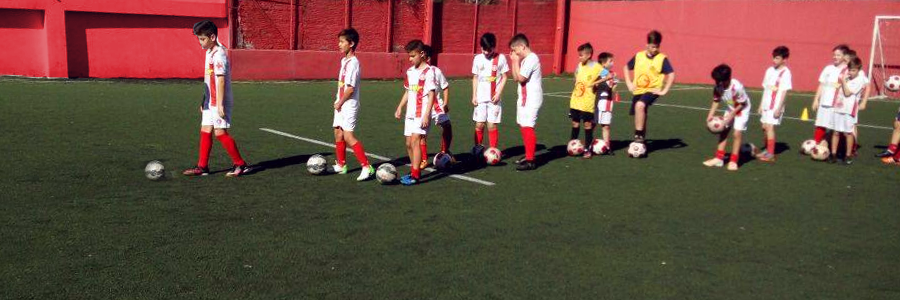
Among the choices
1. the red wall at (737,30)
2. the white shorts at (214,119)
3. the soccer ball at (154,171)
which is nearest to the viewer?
the soccer ball at (154,171)

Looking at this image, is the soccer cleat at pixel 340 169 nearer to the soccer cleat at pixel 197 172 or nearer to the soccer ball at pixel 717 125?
the soccer cleat at pixel 197 172

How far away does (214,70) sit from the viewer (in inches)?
379

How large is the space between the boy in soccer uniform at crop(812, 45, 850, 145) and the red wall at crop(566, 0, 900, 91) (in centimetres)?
1715

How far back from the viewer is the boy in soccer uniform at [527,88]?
10.9 meters

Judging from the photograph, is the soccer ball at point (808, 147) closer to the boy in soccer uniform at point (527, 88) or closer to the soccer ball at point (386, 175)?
the boy in soccer uniform at point (527, 88)

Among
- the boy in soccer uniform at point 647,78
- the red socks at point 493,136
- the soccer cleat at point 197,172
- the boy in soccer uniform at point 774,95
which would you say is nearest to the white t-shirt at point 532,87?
the red socks at point 493,136

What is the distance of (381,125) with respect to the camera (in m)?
15.4

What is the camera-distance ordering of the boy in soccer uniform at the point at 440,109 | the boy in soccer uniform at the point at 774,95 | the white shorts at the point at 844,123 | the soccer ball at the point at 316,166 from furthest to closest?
the white shorts at the point at 844,123
the boy in soccer uniform at the point at 774,95
the boy in soccer uniform at the point at 440,109
the soccer ball at the point at 316,166

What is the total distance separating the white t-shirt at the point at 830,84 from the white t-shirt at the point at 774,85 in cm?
73

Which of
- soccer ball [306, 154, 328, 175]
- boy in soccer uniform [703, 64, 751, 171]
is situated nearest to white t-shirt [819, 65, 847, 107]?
boy in soccer uniform [703, 64, 751, 171]

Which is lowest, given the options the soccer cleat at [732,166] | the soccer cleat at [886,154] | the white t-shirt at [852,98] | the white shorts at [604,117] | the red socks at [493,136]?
the soccer cleat at [732,166]

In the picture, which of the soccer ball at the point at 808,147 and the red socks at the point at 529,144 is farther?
the soccer ball at the point at 808,147

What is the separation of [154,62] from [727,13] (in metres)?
20.3

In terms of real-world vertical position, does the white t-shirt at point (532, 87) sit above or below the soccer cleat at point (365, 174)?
above
